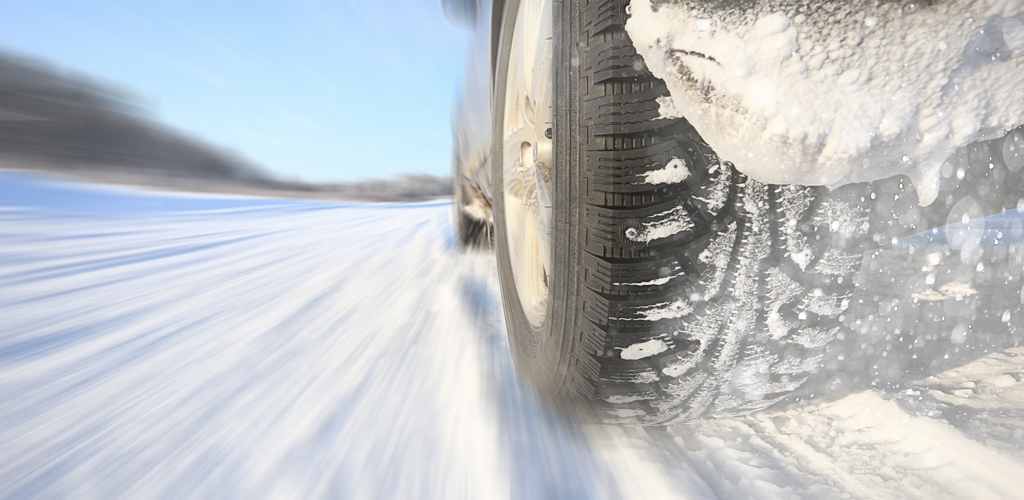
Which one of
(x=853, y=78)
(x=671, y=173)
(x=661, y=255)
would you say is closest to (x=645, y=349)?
(x=661, y=255)

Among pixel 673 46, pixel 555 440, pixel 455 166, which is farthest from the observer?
pixel 455 166

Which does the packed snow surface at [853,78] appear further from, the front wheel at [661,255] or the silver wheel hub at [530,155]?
the silver wheel hub at [530,155]

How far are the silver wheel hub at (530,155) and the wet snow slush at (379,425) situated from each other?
0.23m

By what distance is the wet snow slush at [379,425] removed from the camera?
2.29 feet

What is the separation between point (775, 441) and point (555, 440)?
339 mm

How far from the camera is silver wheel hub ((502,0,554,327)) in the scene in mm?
849

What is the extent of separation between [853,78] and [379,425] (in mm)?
818

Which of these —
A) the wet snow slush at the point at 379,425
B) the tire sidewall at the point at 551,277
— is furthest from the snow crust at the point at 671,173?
the wet snow slush at the point at 379,425

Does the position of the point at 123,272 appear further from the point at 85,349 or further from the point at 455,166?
the point at 455,166

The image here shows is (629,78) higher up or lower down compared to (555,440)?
higher up

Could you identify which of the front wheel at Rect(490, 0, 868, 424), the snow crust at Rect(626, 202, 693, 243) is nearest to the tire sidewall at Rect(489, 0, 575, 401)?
the front wheel at Rect(490, 0, 868, 424)

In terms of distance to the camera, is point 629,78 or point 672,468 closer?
point 629,78

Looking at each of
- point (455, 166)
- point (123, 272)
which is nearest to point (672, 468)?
point (123, 272)

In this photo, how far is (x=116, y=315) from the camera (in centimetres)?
152
